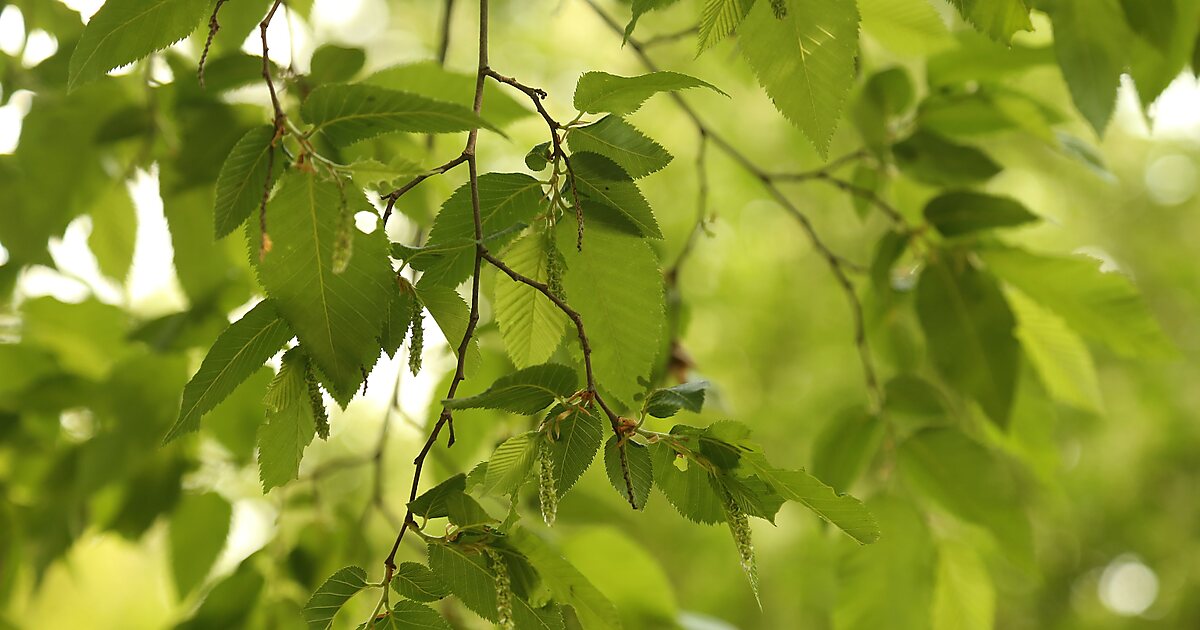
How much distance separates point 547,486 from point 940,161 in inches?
22.3

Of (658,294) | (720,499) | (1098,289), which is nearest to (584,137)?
(658,294)

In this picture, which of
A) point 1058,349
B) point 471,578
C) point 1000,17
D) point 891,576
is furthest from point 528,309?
point 1058,349

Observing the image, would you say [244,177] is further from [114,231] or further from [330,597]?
[114,231]

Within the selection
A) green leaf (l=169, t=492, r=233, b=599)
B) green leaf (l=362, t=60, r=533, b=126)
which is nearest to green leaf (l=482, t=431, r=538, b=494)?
green leaf (l=362, t=60, r=533, b=126)

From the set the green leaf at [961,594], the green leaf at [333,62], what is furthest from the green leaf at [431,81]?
the green leaf at [961,594]

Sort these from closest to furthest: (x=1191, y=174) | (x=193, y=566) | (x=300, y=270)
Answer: (x=300, y=270), (x=193, y=566), (x=1191, y=174)

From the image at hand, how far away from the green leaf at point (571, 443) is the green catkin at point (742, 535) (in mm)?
70

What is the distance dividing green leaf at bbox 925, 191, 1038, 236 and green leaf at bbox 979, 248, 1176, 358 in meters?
0.04

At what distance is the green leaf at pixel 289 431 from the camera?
0.43 meters

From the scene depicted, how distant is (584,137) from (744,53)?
0.30 feet

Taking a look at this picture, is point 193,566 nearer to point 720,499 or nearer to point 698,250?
point 720,499

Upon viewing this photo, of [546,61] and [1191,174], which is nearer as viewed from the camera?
[546,61]

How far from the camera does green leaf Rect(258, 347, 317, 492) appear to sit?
0.43 metres

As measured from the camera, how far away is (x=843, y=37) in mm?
456
